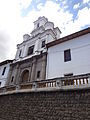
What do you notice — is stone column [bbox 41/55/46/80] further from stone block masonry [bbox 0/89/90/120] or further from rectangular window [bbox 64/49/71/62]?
stone block masonry [bbox 0/89/90/120]

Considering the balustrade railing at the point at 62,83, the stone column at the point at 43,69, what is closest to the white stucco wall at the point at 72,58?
the stone column at the point at 43,69

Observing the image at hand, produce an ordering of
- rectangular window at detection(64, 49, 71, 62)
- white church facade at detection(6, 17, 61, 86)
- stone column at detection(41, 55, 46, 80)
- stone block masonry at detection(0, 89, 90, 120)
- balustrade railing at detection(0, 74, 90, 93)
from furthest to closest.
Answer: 1. white church facade at detection(6, 17, 61, 86)
2. stone column at detection(41, 55, 46, 80)
3. rectangular window at detection(64, 49, 71, 62)
4. balustrade railing at detection(0, 74, 90, 93)
5. stone block masonry at detection(0, 89, 90, 120)

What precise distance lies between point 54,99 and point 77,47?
249 inches

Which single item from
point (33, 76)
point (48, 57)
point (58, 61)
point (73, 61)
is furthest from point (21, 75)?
point (73, 61)

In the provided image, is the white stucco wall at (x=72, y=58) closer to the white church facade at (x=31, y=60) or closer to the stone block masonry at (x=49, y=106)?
the white church facade at (x=31, y=60)

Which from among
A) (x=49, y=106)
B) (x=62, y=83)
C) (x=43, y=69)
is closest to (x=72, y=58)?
(x=43, y=69)

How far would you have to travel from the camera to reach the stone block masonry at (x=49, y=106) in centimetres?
555

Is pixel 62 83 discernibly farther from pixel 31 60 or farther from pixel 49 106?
pixel 31 60

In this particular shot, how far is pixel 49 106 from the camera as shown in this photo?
21.5 feet

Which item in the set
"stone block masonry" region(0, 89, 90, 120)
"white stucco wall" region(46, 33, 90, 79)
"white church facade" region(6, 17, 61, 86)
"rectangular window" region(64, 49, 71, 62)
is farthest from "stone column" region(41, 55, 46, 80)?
"stone block masonry" region(0, 89, 90, 120)

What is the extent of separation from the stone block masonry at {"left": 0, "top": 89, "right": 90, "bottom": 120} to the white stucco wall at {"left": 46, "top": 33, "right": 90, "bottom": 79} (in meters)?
3.84

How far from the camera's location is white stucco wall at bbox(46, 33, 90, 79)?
9.76 m

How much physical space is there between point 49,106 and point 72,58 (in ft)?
19.0

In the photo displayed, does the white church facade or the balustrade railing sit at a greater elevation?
the white church facade
